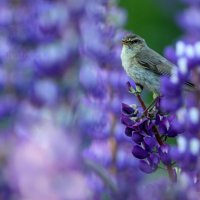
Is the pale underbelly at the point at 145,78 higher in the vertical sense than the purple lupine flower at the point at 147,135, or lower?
lower

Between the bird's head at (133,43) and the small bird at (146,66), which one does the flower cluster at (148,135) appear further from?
the bird's head at (133,43)

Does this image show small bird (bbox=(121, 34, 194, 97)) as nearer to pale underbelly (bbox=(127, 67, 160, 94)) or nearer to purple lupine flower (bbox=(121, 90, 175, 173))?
pale underbelly (bbox=(127, 67, 160, 94))

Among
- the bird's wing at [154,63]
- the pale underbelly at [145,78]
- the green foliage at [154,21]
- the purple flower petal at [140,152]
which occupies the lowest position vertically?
the green foliage at [154,21]

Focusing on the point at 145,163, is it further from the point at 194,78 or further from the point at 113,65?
the point at 113,65

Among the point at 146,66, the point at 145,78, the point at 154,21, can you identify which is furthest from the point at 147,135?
the point at 154,21

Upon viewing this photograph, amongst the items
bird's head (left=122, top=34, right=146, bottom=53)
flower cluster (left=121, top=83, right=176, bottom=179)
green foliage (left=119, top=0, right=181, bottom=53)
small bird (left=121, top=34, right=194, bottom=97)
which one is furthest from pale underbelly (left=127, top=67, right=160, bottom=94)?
green foliage (left=119, top=0, right=181, bottom=53)

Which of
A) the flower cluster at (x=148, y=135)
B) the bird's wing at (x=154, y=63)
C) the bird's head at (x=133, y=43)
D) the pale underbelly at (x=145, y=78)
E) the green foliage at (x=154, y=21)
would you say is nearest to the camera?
the flower cluster at (x=148, y=135)

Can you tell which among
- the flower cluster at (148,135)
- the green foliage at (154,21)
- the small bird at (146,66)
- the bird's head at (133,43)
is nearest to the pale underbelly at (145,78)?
the small bird at (146,66)

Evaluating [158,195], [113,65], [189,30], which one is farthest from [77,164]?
[189,30]

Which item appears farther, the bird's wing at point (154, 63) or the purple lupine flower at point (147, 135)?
the bird's wing at point (154, 63)
